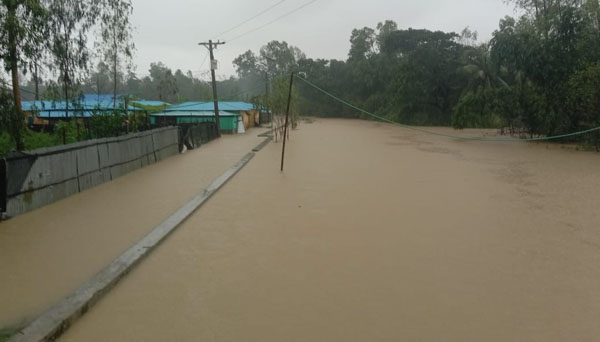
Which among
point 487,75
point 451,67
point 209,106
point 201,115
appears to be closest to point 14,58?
point 201,115

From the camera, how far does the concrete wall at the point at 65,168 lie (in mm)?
6855

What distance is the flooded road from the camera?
433 centimetres

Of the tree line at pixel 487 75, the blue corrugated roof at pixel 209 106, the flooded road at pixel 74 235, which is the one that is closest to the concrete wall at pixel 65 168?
the flooded road at pixel 74 235

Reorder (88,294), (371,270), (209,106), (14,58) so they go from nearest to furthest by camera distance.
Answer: (88,294) < (371,270) < (14,58) < (209,106)

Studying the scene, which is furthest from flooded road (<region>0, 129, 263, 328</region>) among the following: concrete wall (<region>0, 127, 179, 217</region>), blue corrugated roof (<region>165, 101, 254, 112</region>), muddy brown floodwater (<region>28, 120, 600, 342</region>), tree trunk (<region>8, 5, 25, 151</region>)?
blue corrugated roof (<region>165, 101, 254, 112</region>)

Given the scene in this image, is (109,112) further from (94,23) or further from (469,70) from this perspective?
(469,70)

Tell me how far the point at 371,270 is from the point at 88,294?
9.46ft

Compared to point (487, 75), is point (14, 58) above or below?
below

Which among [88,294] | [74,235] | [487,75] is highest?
[487,75]

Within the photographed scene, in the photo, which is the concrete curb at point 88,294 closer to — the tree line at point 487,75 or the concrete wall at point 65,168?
the concrete wall at point 65,168

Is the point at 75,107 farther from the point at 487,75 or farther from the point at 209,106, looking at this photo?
the point at 487,75

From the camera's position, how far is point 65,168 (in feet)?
27.5

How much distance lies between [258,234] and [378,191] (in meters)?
4.20

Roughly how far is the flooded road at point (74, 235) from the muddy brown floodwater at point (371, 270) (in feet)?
1.77
